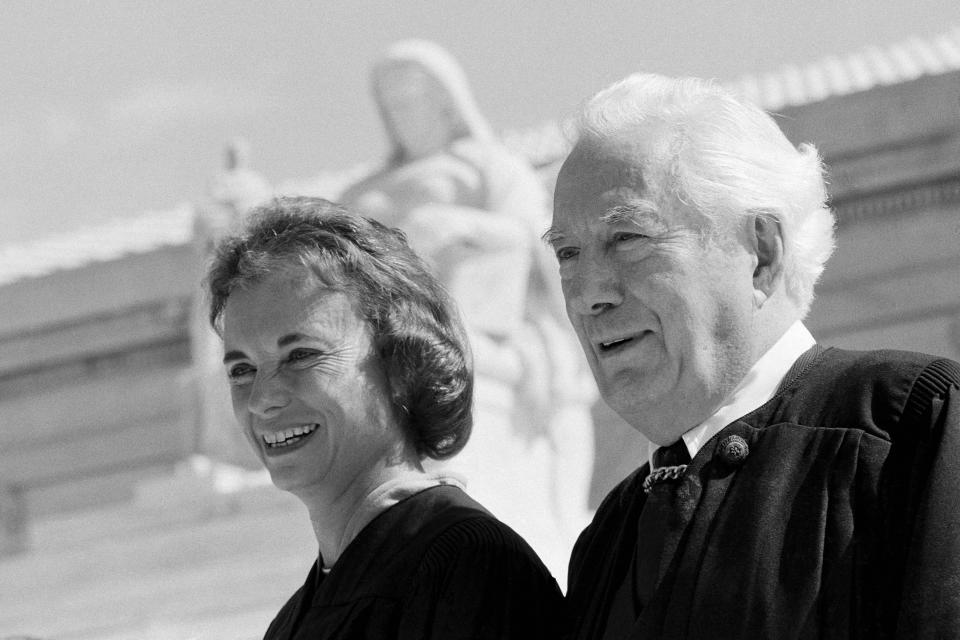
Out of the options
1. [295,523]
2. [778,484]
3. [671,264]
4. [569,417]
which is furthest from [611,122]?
[569,417]

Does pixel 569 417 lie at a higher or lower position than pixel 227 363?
lower

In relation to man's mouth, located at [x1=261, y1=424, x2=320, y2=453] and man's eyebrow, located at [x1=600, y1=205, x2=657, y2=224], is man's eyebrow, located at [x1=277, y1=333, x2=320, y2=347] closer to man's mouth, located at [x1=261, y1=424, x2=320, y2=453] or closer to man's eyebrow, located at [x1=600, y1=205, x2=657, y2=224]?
man's mouth, located at [x1=261, y1=424, x2=320, y2=453]

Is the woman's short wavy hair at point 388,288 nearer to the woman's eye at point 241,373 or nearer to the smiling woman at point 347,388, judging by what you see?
the smiling woman at point 347,388

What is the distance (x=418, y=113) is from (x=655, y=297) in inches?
258

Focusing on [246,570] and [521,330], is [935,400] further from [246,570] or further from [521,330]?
[521,330]

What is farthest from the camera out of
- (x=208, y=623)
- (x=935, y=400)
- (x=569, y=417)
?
(x=569, y=417)

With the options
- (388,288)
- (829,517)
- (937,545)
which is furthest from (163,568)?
(937,545)

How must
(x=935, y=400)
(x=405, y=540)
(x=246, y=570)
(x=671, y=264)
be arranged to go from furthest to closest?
(x=246, y=570) → (x=405, y=540) → (x=671, y=264) → (x=935, y=400)

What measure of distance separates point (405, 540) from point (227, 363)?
0.42m

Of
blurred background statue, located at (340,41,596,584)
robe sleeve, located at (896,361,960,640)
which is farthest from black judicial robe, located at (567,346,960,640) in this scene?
blurred background statue, located at (340,41,596,584)

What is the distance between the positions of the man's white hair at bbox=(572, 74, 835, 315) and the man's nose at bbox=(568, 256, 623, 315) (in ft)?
0.39

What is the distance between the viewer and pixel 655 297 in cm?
215

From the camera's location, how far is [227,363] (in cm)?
262

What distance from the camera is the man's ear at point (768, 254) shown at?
7.16 ft
